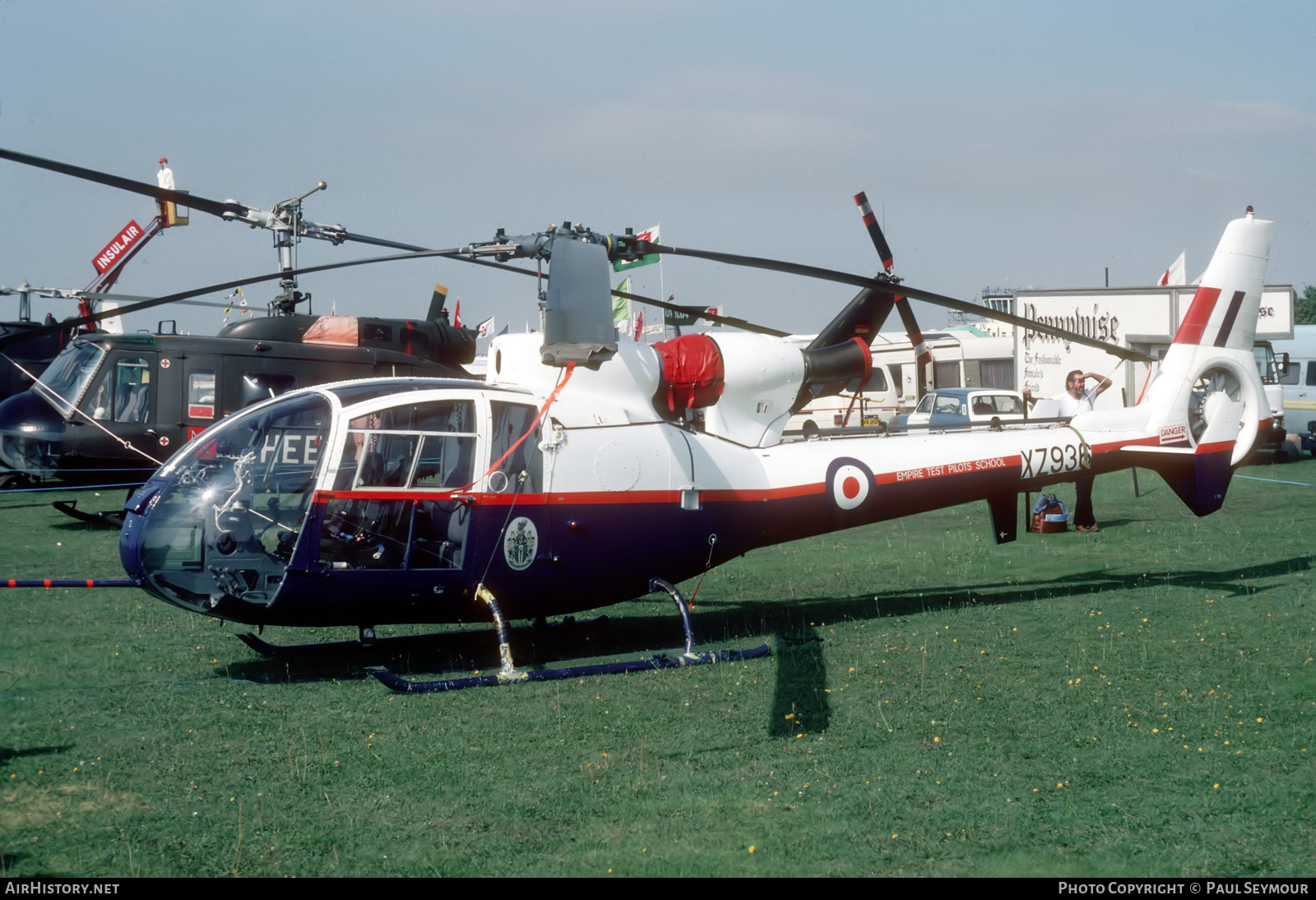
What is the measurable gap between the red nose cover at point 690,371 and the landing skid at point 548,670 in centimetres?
165

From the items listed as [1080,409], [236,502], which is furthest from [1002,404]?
[236,502]

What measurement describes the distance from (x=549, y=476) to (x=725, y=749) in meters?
2.81

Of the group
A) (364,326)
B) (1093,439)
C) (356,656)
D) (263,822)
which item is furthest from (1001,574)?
(364,326)

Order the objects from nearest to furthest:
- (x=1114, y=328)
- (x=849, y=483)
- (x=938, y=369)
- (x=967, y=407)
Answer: (x=849, y=483)
(x=967, y=407)
(x=1114, y=328)
(x=938, y=369)

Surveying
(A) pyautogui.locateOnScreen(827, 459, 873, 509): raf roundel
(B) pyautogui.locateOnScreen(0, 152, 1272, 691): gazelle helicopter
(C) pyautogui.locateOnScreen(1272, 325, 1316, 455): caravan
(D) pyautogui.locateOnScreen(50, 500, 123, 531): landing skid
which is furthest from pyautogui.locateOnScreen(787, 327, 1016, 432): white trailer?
(A) pyautogui.locateOnScreen(827, 459, 873, 509): raf roundel

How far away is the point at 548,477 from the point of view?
28.3 feet

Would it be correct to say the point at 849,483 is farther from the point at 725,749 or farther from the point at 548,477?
the point at 725,749

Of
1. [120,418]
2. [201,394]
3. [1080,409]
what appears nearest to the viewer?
[1080,409]

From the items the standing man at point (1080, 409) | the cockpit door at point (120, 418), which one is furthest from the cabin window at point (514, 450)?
the cockpit door at point (120, 418)

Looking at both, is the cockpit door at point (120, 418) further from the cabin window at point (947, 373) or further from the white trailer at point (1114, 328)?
the cabin window at point (947, 373)

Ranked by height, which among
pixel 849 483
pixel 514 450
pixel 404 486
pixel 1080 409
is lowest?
pixel 849 483

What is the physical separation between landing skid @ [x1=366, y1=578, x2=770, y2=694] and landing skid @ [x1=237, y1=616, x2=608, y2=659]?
528mm

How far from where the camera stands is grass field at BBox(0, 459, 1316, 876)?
202 inches

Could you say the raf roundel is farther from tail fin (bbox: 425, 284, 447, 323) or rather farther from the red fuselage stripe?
tail fin (bbox: 425, 284, 447, 323)
